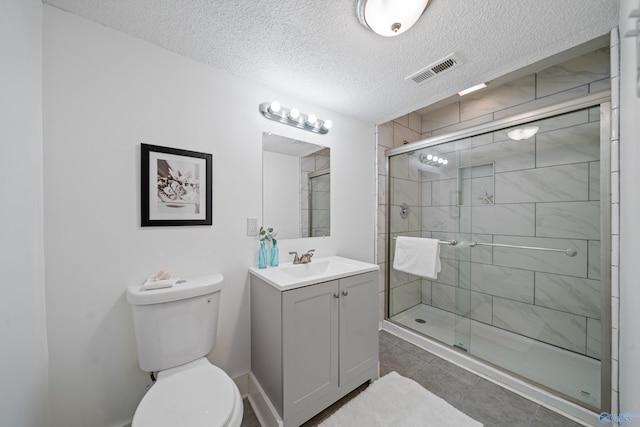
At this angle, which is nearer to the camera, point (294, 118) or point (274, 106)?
point (274, 106)

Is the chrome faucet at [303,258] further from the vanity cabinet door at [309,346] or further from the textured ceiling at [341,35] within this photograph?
the textured ceiling at [341,35]

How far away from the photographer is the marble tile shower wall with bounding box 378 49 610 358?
1657mm

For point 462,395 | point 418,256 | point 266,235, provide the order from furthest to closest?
point 418,256 → point 266,235 → point 462,395

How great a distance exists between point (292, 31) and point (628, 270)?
1.95 m

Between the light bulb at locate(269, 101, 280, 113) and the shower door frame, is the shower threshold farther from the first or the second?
the light bulb at locate(269, 101, 280, 113)

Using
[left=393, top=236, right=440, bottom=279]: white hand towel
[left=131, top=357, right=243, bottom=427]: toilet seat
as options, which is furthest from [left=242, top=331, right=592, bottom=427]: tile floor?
[left=393, top=236, right=440, bottom=279]: white hand towel

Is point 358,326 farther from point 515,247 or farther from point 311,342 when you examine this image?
point 515,247

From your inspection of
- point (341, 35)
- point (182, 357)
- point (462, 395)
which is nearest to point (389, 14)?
point (341, 35)

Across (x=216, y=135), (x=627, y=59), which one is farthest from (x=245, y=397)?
(x=627, y=59)

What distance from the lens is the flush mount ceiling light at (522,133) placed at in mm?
1680

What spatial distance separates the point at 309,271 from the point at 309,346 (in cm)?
56

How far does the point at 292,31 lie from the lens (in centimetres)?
117

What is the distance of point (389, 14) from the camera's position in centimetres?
104

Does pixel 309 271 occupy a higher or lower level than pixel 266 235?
lower
